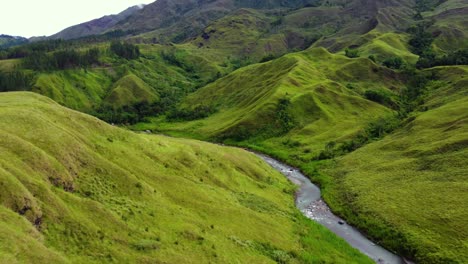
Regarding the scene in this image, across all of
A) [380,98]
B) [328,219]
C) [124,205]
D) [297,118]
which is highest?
[124,205]

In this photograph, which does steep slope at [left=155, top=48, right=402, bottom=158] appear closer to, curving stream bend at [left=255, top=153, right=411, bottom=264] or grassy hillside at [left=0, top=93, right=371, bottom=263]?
curving stream bend at [left=255, top=153, right=411, bottom=264]

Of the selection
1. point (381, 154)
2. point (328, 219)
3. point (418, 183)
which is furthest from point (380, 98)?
point (328, 219)

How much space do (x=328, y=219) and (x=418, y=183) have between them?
25.5 meters

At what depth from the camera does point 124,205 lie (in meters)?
55.4

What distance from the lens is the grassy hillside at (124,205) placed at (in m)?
43.7

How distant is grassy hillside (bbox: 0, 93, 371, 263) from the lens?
43.7 metres

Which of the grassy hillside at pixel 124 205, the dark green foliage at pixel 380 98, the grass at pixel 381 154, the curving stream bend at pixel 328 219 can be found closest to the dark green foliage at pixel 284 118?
the grass at pixel 381 154

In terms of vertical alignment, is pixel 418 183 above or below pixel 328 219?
above

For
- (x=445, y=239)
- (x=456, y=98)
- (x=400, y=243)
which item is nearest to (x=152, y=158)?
(x=400, y=243)

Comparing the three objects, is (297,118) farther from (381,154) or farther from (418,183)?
(418,183)

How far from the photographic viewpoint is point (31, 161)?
51.9 metres

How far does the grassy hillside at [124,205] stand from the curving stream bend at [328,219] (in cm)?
488

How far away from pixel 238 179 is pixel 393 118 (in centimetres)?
9876

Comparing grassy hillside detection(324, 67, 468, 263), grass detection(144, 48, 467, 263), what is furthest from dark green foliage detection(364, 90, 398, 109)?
grassy hillside detection(324, 67, 468, 263)
